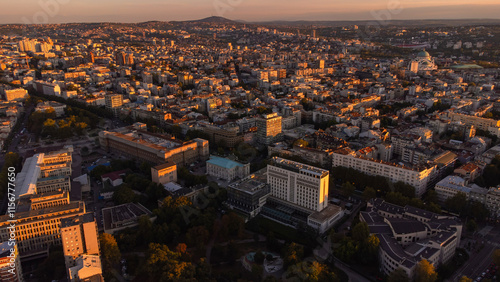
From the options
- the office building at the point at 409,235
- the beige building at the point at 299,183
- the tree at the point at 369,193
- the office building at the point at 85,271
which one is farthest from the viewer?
the tree at the point at 369,193

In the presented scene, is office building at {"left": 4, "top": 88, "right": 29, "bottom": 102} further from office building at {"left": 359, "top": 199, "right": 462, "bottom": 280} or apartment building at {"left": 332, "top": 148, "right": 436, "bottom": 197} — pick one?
office building at {"left": 359, "top": 199, "right": 462, "bottom": 280}

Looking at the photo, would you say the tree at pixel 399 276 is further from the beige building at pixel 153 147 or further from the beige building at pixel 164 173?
the beige building at pixel 153 147

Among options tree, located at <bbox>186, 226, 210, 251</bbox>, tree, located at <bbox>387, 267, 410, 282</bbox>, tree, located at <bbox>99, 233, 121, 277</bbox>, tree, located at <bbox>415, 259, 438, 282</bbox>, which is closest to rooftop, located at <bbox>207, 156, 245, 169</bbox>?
tree, located at <bbox>186, 226, 210, 251</bbox>

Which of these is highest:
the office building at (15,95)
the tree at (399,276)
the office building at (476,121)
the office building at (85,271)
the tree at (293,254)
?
the office building at (15,95)

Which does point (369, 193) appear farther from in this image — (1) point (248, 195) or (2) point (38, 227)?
(2) point (38, 227)

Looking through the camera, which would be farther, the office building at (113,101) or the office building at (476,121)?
the office building at (113,101)

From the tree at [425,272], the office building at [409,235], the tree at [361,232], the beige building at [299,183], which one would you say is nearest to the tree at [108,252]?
the beige building at [299,183]
